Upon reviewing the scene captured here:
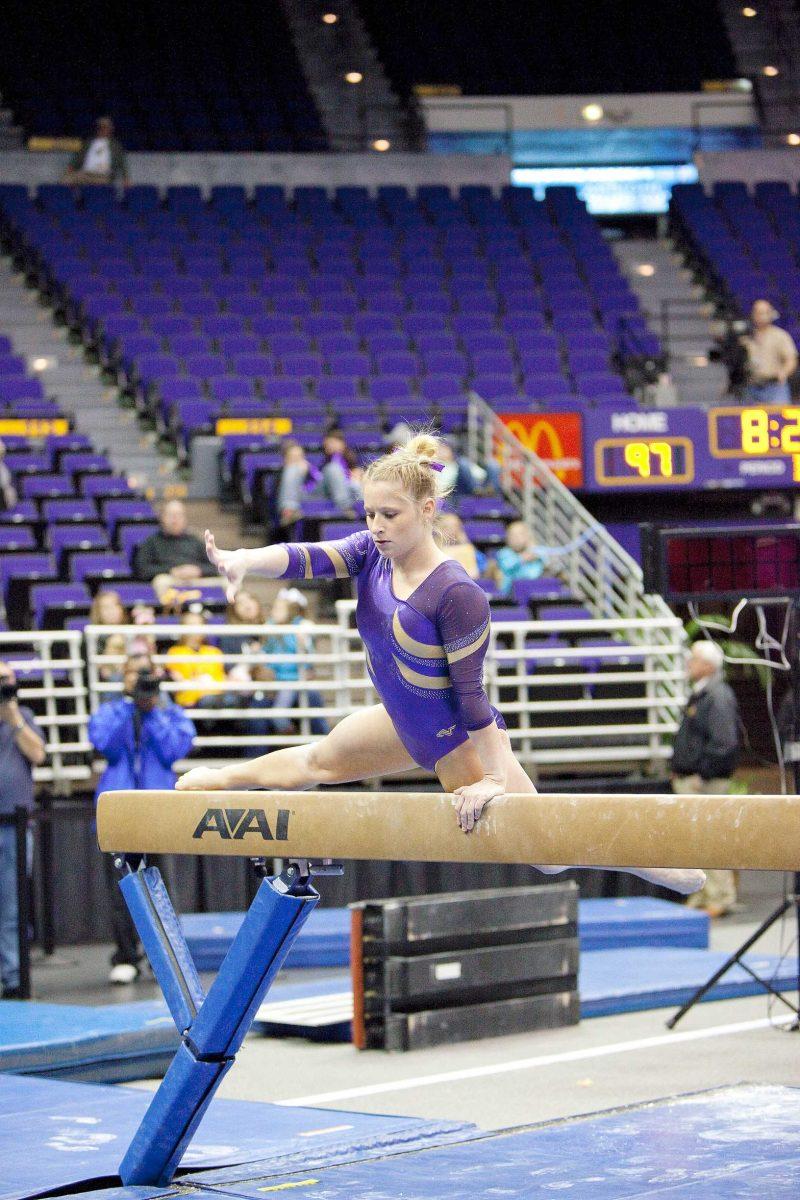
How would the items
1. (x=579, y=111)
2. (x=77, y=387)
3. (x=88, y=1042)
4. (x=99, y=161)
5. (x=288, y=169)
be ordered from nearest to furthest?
(x=88, y=1042) → (x=77, y=387) → (x=99, y=161) → (x=288, y=169) → (x=579, y=111)

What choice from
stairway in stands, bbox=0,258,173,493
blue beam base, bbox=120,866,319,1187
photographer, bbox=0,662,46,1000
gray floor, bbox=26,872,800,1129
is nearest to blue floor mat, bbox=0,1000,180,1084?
gray floor, bbox=26,872,800,1129

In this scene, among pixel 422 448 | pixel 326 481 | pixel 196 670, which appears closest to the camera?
pixel 422 448

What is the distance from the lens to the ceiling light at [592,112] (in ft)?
70.7

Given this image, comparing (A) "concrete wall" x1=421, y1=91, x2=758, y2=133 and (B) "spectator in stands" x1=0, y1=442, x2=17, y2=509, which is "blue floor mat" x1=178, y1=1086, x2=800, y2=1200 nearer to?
(B) "spectator in stands" x1=0, y1=442, x2=17, y2=509

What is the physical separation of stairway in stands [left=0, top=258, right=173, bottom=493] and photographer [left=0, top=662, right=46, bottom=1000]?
5843mm

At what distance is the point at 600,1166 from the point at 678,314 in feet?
49.5

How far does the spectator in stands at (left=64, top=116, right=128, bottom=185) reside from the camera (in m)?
18.3

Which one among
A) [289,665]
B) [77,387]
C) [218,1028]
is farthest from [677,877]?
[77,387]

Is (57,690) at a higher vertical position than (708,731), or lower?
higher

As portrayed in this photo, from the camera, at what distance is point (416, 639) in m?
4.20

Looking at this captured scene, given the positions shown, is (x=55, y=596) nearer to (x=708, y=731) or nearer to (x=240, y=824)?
(x=708, y=731)

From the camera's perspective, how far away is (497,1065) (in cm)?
682

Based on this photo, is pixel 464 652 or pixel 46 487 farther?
pixel 46 487

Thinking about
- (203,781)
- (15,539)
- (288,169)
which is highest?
(288,169)
